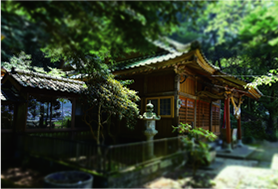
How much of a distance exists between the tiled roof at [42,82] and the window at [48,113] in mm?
926

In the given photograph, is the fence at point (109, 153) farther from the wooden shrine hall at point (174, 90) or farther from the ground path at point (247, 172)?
the wooden shrine hall at point (174, 90)

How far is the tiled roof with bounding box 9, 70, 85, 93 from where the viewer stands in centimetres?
747

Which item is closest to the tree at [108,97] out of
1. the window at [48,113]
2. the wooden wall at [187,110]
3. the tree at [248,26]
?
the wooden wall at [187,110]

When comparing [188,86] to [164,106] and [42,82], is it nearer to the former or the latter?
[164,106]

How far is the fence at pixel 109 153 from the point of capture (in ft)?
14.0

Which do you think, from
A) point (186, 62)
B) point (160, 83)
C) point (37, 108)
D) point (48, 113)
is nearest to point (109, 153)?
point (186, 62)

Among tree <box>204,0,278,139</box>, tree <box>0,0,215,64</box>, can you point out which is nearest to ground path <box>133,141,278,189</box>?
tree <box>204,0,278,139</box>

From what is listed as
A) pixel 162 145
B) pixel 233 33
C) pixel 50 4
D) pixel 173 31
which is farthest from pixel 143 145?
pixel 50 4

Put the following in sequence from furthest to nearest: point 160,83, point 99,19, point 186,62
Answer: point 160,83 → point 186,62 → point 99,19

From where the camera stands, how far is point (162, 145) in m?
4.86

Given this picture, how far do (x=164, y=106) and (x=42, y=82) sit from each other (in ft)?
17.9

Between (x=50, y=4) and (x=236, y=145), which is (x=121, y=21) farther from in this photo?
(x=236, y=145)

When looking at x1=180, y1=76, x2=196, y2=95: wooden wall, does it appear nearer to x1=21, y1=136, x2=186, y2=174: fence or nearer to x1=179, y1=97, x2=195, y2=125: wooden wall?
x1=179, y1=97, x2=195, y2=125: wooden wall

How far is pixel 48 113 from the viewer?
905cm
